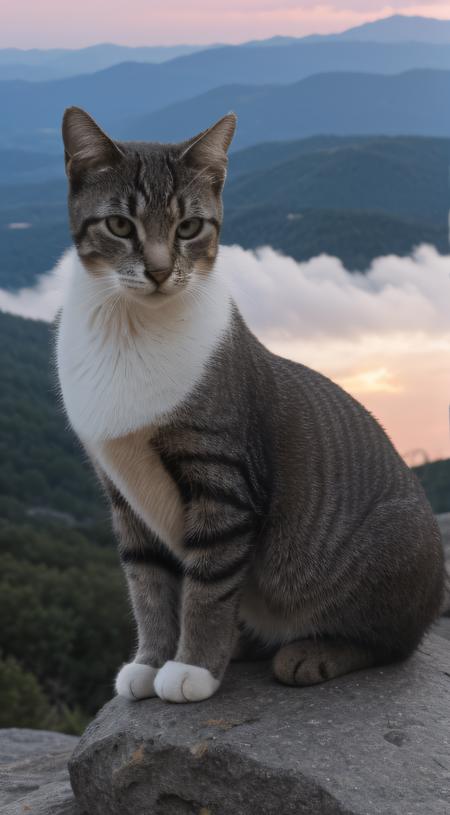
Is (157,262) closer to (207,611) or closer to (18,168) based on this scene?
(207,611)

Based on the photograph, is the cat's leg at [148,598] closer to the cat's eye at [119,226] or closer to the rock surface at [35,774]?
the rock surface at [35,774]

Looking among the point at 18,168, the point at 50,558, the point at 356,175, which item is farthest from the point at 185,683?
the point at 18,168

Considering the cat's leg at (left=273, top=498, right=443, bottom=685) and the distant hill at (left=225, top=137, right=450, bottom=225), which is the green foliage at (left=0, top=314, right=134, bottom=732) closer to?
the cat's leg at (left=273, top=498, right=443, bottom=685)

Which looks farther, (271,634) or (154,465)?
(271,634)

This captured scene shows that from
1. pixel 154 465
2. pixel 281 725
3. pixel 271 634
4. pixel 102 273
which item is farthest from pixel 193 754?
pixel 102 273

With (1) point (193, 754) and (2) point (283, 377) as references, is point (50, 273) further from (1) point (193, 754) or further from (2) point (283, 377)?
(1) point (193, 754)
